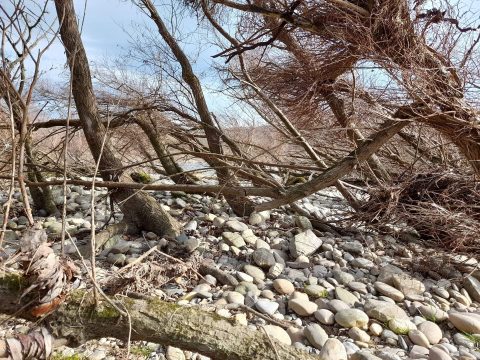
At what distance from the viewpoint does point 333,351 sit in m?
2.23

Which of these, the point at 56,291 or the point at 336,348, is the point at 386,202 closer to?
the point at 336,348

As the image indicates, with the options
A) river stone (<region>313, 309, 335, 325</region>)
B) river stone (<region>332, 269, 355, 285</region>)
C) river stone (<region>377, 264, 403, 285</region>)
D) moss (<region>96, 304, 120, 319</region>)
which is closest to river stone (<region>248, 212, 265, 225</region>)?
river stone (<region>332, 269, 355, 285</region>)

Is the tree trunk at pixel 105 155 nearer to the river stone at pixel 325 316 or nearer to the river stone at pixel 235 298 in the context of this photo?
the river stone at pixel 235 298

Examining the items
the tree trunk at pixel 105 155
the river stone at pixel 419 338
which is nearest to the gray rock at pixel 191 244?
the tree trunk at pixel 105 155

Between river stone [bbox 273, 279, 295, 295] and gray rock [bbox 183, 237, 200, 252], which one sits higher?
gray rock [bbox 183, 237, 200, 252]

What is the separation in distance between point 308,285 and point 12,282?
228 centimetres

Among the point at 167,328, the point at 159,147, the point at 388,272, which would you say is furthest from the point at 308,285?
the point at 159,147

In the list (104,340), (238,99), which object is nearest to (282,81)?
(238,99)

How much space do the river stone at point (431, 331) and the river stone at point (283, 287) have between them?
3.19 ft

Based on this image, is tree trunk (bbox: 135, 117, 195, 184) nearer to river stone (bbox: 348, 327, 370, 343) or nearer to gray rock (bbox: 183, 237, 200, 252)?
gray rock (bbox: 183, 237, 200, 252)

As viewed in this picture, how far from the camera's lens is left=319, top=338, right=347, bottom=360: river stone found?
86.8 inches

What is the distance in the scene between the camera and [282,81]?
4.51 m

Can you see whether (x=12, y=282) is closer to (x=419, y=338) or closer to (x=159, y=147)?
(x=419, y=338)

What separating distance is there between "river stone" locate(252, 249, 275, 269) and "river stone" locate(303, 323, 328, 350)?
0.91 metres
